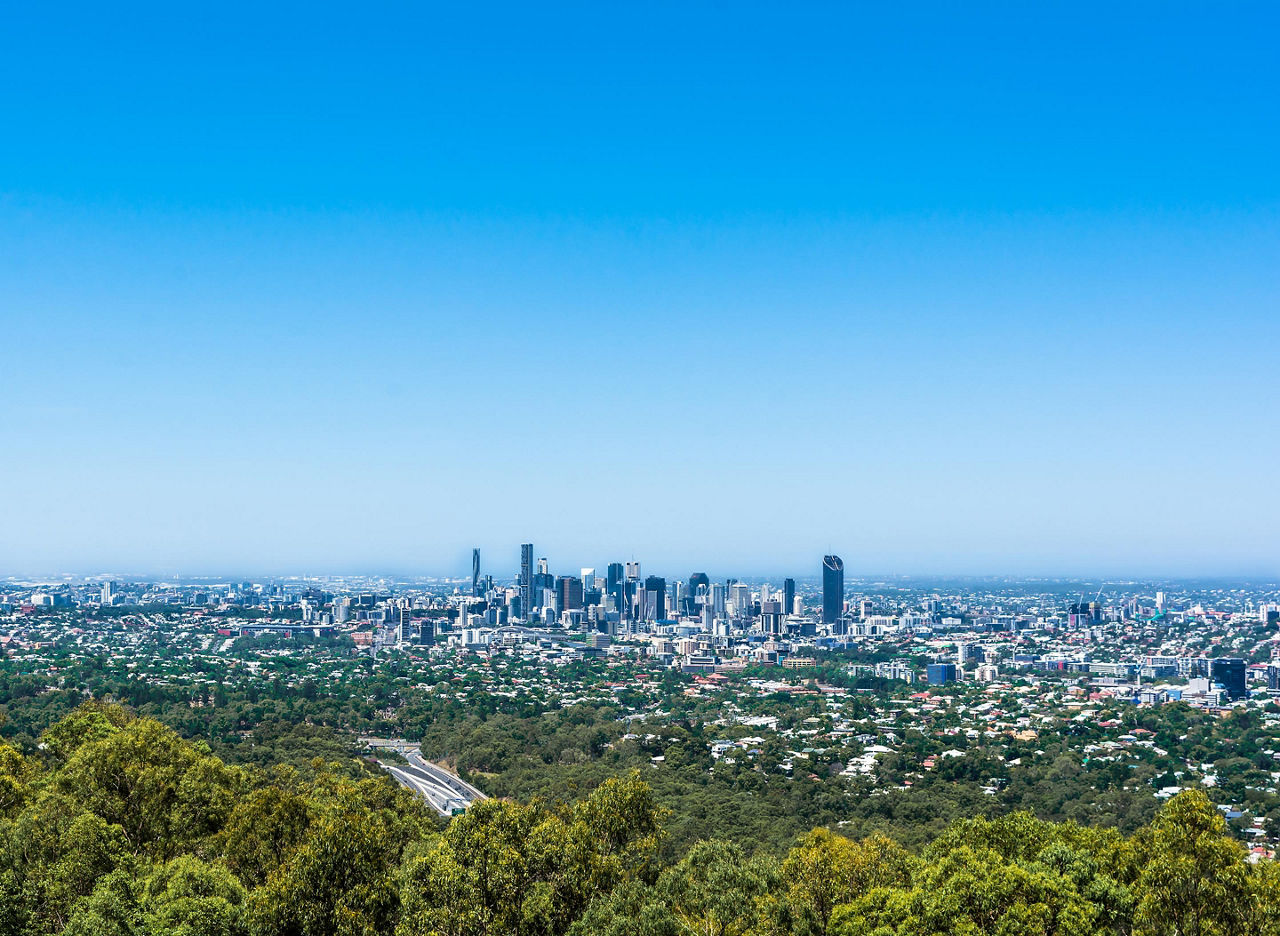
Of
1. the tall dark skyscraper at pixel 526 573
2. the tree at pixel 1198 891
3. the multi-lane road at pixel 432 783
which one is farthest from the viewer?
the tall dark skyscraper at pixel 526 573

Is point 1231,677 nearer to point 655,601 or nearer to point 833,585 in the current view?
point 833,585

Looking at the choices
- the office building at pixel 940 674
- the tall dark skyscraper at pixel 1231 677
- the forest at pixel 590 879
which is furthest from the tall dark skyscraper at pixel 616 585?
the forest at pixel 590 879

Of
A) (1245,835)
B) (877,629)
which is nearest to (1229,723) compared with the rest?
(1245,835)

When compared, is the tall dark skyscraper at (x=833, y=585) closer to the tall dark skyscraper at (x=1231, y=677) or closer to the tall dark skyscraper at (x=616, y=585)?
the tall dark skyscraper at (x=616, y=585)

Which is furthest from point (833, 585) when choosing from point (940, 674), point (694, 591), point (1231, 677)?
point (1231, 677)

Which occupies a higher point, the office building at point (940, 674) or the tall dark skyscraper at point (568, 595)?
the tall dark skyscraper at point (568, 595)

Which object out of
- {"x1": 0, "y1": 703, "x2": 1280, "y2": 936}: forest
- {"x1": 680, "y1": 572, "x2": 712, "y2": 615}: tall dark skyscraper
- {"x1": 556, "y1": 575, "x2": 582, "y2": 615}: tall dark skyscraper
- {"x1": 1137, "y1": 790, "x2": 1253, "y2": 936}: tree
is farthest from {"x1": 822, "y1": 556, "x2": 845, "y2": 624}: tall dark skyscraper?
{"x1": 1137, "y1": 790, "x2": 1253, "y2": 936}: tree
